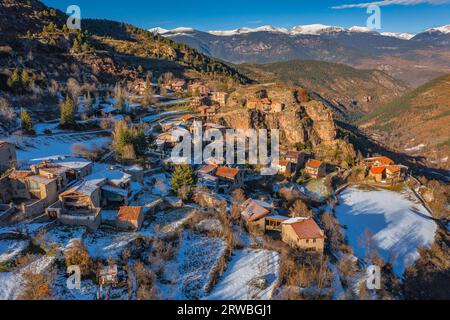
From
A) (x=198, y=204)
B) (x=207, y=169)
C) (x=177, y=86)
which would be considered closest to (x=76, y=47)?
(x=177, y=86)

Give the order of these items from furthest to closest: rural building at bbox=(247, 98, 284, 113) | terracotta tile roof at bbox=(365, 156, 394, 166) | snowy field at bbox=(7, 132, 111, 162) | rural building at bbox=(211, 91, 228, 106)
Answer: rural building at bbox=(211, 91, 228, 106) → rural building at bbox=(247, 98, 284, 113) → terracotta tile roof at bbox=(365, 156, 394, 166) → snowy field at bbox=(7, 132, 111, 162)

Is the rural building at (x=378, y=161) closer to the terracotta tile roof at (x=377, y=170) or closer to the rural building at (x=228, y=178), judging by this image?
the terracotta tile roof at (x=377, y=170)

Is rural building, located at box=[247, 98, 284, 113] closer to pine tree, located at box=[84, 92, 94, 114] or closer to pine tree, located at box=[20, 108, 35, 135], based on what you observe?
pine tree, located at box=[84, 92, 94, 114]

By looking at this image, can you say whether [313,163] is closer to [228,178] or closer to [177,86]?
[228,178]

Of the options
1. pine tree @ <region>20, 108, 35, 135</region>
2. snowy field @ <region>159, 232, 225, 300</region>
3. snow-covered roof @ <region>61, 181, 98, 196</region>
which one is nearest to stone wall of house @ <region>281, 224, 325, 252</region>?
snowy field @ <region>159, 232, 225, 300</region>

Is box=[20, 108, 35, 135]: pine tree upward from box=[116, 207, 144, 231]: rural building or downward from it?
upward
